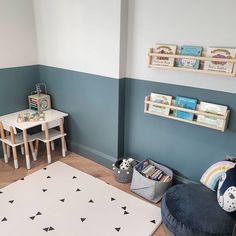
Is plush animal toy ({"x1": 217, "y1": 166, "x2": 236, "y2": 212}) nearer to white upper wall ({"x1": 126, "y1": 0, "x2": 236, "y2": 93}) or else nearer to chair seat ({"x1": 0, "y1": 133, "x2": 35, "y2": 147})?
white upper wall ({"x1": 126, "y1": 0, "x2": 236, "y2": 93})

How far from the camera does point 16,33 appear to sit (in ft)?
9.22

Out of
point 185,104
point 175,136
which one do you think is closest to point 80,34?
point 185,104

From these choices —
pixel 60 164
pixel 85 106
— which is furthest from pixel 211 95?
pixel 60 164

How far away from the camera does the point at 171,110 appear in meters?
2.25

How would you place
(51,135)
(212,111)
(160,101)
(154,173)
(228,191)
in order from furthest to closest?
(51,135), (154,173), (160,101), (212,111), (228,191)

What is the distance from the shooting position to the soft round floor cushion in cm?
166

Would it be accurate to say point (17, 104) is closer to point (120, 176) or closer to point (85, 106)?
point (85, 106)

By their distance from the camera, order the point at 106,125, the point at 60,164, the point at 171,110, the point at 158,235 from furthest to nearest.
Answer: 1. the point at 60,164
2. the point at 106,125
3. the point at 171,110
4. the point at 158,235

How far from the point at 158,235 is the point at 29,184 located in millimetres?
1362

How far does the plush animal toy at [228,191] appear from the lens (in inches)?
67.0

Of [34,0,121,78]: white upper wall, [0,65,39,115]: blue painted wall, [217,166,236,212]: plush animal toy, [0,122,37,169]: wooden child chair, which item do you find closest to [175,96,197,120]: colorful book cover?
[217,166,236,212]: plush animal toy

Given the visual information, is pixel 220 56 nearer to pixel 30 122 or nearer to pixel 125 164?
pixel 125 164

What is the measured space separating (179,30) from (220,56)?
0.41 meters

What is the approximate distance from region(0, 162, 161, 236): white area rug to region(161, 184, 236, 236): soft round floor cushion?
27 cm
